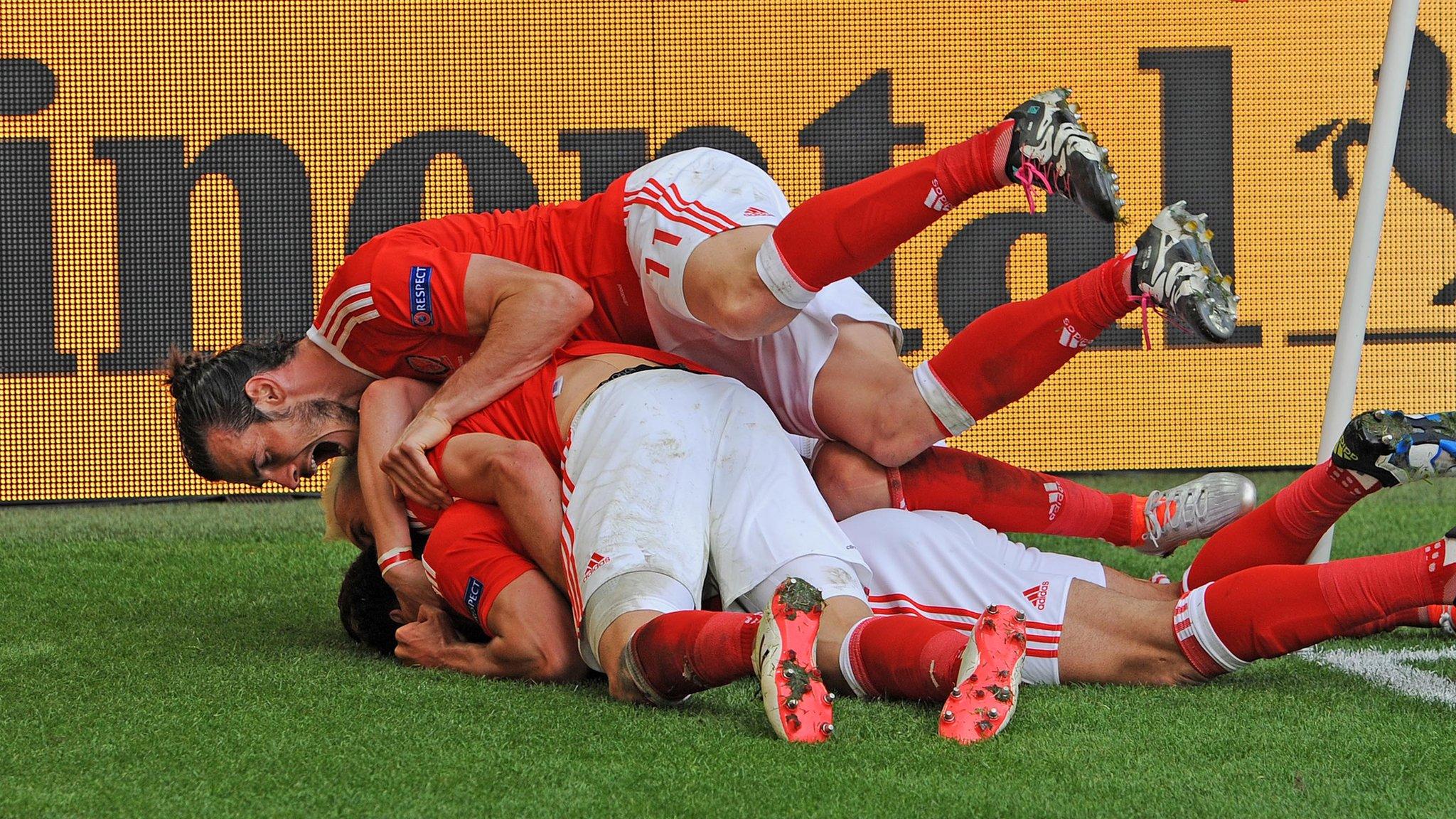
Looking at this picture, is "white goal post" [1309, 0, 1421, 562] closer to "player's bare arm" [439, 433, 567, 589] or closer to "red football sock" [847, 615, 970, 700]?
"red football sock" [847, 615, 970, 700]

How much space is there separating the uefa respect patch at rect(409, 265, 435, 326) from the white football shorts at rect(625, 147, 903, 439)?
38cm

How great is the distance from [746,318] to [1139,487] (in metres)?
2.48

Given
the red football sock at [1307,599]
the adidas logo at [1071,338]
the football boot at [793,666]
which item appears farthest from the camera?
the adidas logo at [1071,338]

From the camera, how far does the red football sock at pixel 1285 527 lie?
78.6 inches

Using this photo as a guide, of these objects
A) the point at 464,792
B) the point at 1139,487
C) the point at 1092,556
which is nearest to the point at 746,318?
the point at 464,792

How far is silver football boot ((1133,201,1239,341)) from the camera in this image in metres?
1.93

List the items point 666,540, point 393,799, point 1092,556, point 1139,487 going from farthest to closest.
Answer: point 1139,487 → point 1092,556 → point 666,540 → point 393,799

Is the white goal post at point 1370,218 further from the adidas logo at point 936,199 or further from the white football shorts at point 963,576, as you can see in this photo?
the adidas logo at point 936,199

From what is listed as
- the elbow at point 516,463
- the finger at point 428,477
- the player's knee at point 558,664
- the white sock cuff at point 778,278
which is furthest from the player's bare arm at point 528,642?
the white sock cuff at point 778,278

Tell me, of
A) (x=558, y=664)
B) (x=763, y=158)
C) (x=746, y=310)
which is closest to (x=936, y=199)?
(x=746, y=310)

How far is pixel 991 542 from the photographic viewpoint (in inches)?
89.1

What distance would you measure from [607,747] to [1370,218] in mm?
1799

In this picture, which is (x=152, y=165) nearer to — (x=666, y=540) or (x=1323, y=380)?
(x=666, y=540)

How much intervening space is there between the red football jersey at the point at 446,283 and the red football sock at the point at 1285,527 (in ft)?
3.69
